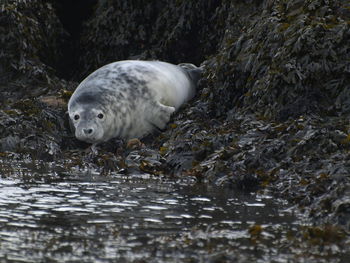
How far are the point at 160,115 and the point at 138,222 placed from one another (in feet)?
10.4

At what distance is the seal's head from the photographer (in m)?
6.68

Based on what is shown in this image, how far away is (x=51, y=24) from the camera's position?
9109mm

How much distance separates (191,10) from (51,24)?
167 centimetres

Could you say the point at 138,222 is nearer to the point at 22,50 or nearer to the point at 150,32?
the point at 22,50

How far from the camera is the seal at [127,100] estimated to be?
6.82 metres

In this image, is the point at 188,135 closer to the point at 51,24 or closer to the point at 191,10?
the point at 191,10

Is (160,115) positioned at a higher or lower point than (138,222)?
higher

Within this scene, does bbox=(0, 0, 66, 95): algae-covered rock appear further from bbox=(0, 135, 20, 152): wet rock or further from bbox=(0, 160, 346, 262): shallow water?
bbox=(0, 160, 346, 262): shallow water

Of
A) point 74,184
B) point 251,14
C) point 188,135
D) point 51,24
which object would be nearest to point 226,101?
point 188,135

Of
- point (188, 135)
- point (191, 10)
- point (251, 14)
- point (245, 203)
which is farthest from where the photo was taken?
point (191, 10)

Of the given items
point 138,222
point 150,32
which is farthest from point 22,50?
point 138,222

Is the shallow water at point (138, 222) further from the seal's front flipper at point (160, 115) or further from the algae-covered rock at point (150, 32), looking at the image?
the algae-covered rock at point (150, 32)

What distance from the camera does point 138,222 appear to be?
406 centimetres

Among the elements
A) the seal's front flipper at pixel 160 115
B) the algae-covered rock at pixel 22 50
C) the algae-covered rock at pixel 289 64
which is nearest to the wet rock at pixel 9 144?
the seal's front flipper at pixel 160 115
